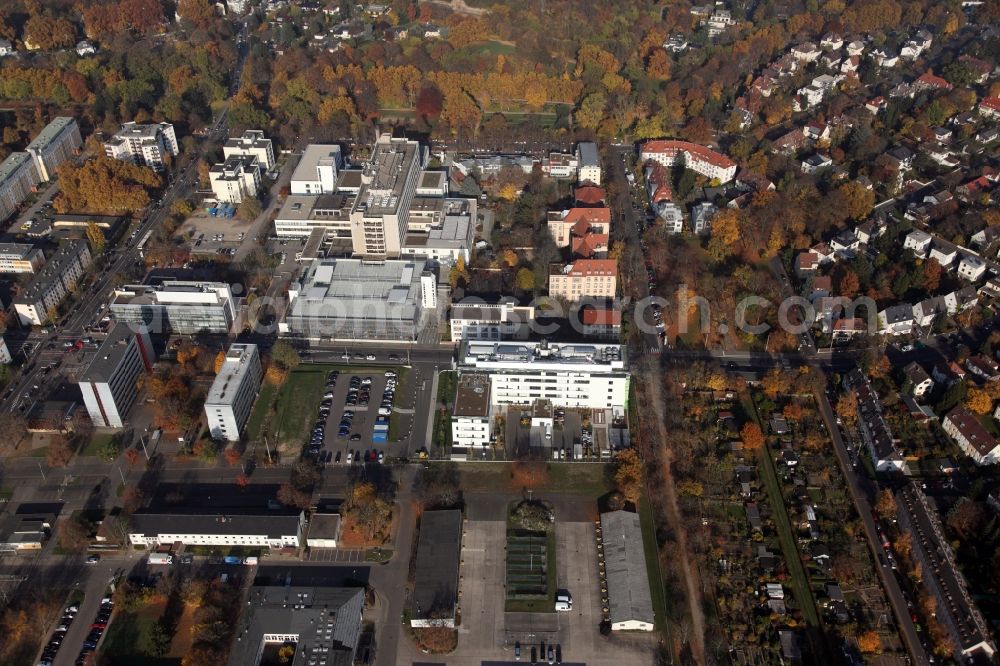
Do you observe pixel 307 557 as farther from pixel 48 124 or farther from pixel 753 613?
pixel 48 124

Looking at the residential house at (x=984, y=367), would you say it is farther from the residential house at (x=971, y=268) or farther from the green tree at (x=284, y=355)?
the green tree at (x=284, y=355)

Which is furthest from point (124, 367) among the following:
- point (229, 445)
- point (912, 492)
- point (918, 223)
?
point (918, 223)

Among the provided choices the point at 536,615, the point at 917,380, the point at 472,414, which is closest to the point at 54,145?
the point at 472,414

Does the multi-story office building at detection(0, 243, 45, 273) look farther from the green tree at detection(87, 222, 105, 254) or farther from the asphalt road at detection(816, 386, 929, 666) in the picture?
the asphalt road at detection(816, 386, 929, 666)

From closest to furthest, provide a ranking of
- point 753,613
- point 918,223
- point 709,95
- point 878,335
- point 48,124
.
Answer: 1. point 753,613
2. point 878,335
3. point 918,223
4. point 48,124
5. point 709,95

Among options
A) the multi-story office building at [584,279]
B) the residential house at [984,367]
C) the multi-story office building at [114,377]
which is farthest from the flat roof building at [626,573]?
the multi-story office building at [114,377]

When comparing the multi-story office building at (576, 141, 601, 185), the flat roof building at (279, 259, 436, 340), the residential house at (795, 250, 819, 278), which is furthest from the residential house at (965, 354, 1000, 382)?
the flat roof building at (279, 259, 436, 340)
